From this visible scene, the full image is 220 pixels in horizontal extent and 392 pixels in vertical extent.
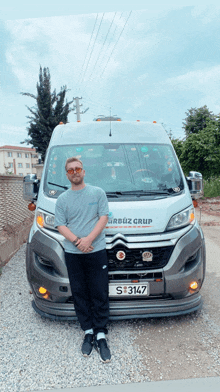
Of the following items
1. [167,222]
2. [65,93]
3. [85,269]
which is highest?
[65,93]

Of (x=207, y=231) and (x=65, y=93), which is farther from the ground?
(x=65, y=93)

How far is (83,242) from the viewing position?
9.95 ft

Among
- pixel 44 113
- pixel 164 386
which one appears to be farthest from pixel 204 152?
pixel 164 386

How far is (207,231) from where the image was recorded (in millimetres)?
9844

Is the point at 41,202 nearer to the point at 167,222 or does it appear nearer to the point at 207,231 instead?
the point at 167,222

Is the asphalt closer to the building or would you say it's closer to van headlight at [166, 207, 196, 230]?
van headlight at [166, 207, 196, 230]

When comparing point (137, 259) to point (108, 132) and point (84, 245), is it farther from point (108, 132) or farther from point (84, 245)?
point (108, 132)

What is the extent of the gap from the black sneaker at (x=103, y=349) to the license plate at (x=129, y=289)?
44cm

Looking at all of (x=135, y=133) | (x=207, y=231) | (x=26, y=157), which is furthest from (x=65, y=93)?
(x=26, y=157)

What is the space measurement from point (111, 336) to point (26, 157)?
97394mm

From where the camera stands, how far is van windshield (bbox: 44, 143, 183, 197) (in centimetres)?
377

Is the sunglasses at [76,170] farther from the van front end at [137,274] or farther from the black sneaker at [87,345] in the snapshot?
the black sneaker at [87,345]

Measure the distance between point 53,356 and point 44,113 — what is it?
2489 centimetres

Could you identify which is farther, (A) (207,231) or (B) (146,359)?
(A) (207,231)
